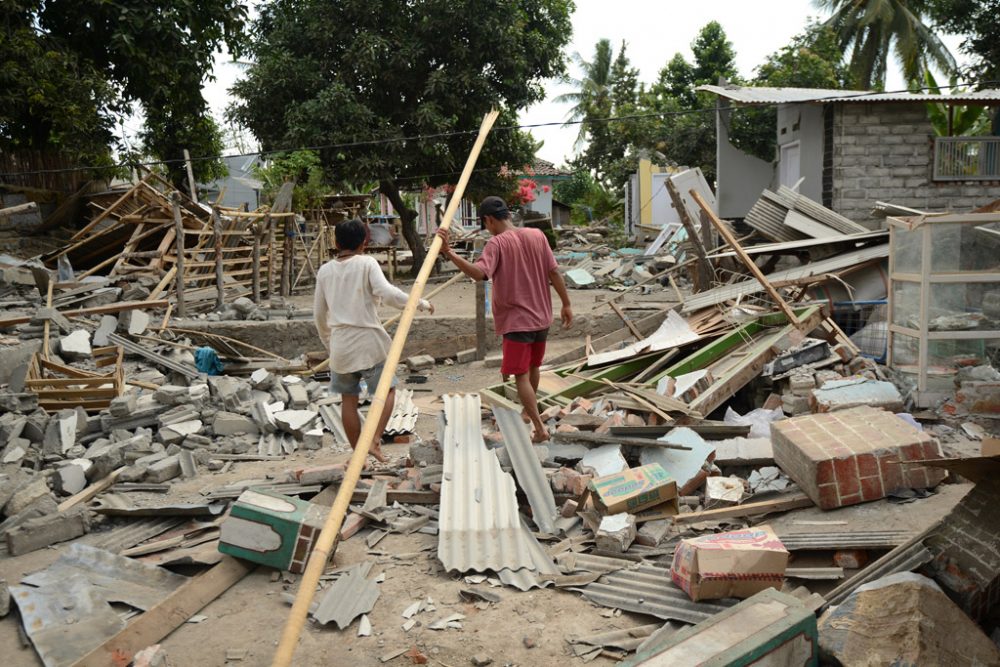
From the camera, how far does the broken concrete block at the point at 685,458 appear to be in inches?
177

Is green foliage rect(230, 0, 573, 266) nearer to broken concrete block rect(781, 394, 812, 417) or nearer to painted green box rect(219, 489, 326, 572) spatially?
broken concrete block rect(781, 394, 812, 417)

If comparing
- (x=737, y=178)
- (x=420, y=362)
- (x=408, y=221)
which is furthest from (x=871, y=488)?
(x=408, y=221)

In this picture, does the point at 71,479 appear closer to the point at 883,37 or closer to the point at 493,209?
the point at 493,209

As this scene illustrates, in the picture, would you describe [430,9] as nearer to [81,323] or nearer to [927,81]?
[81,323]

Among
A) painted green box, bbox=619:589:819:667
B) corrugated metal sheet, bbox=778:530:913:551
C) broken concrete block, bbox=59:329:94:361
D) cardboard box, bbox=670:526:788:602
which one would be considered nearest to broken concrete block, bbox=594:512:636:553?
cardboard box, bbox=670:526:788:602

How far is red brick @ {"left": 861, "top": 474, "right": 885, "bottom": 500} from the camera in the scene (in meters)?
3.84

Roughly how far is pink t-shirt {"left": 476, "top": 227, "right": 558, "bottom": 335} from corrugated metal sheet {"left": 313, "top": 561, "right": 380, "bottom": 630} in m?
2.03

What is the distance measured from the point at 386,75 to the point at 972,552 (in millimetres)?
16485

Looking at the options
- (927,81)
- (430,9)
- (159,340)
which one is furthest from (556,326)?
(927,81)

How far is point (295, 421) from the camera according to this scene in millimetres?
6551

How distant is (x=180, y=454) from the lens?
5668 millimetres

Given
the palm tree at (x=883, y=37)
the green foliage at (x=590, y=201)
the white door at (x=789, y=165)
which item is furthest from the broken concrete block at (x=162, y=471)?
the green foliage at (x=590, y=201)

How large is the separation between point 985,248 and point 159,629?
5645 mm

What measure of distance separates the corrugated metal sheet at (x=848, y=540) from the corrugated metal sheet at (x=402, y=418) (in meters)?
3.17
